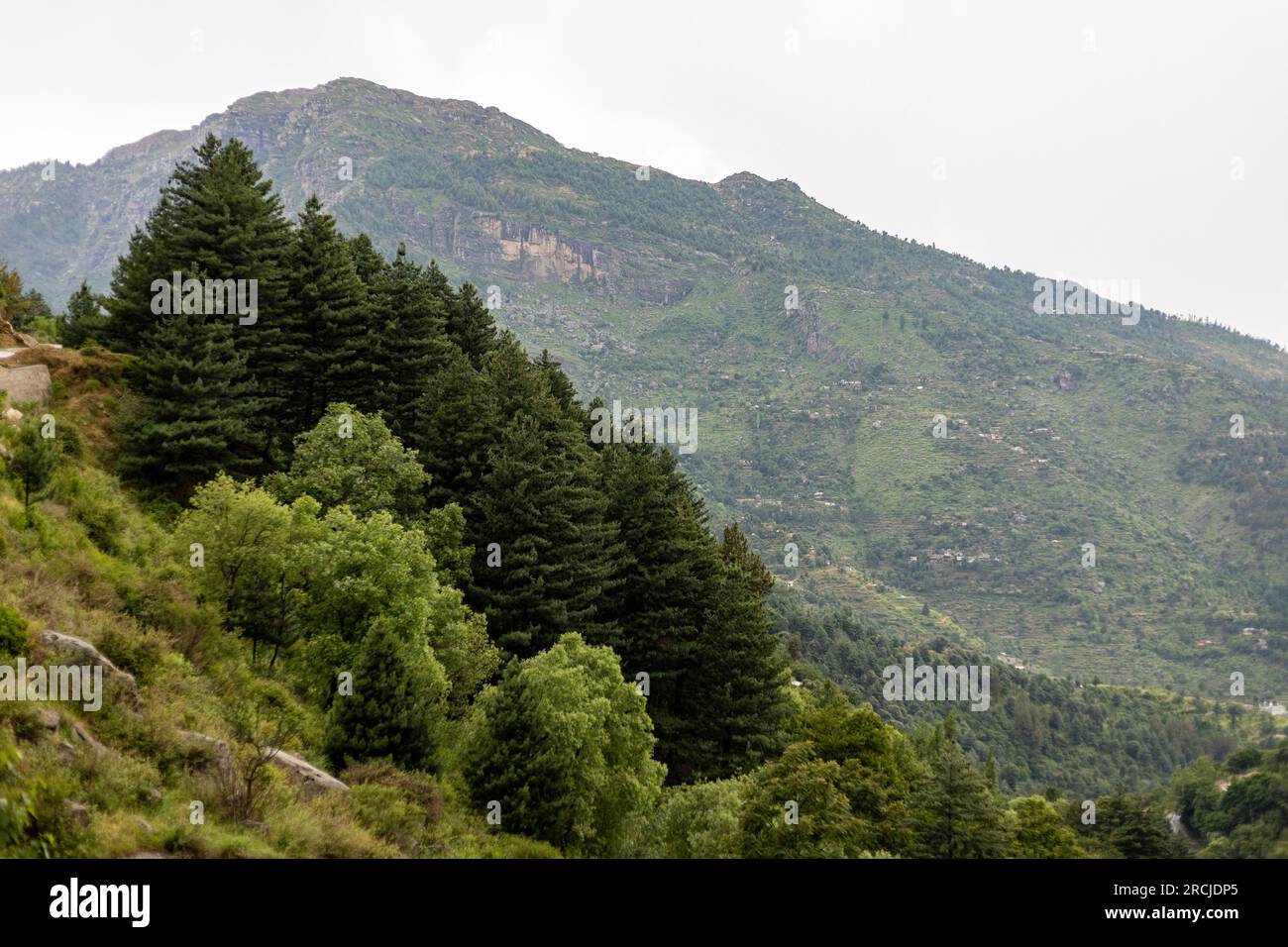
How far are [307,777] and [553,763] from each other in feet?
24.0

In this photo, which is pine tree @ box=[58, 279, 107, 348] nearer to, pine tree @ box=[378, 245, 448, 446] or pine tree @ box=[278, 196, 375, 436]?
pine tree @ box=[278, 196, 375, 436]

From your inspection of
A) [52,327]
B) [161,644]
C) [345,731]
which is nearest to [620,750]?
[345,731]

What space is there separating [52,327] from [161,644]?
167 ft

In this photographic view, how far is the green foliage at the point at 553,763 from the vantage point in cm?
2181

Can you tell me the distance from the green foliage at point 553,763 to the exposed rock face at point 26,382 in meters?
20.5

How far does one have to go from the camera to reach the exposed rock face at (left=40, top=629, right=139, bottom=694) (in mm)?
14289

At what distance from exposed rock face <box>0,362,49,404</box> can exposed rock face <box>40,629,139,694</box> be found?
18211 millimetres

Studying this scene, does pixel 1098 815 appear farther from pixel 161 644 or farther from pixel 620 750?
pixel 161 644

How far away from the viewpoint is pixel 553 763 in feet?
72.1

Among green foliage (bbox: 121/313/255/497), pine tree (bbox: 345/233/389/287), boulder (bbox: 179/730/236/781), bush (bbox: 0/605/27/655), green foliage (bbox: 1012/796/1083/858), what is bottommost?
green foliage (bbox: 1012/796/1083/858)

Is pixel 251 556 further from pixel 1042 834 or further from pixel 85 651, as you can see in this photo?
pixel 1042 834

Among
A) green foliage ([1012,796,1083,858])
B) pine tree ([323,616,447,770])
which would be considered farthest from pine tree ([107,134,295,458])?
green foliage ([1012,796,1083,858])
